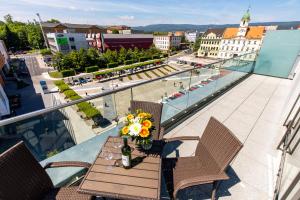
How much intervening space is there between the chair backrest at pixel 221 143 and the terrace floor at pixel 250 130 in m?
0.76

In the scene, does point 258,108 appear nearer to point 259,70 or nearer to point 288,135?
point 288,135

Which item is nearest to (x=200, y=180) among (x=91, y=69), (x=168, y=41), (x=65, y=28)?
(x=91, y=69)

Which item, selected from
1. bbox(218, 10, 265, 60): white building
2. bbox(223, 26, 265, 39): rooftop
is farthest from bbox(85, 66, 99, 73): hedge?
bbox(223, 26, 265, 39): rooftop

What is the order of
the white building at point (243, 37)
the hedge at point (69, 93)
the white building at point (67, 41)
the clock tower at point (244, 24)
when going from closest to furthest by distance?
the hedge at point (69, 93)
the white building at point (67, 41)
the white building at point (243, 37)
the clock tower at point (244, 24)

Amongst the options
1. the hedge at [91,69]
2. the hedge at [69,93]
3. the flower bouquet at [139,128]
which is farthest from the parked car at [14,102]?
the flower bouquet at [139,128]

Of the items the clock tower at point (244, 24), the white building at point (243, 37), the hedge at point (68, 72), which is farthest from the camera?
the clock tower at point (244, 24)

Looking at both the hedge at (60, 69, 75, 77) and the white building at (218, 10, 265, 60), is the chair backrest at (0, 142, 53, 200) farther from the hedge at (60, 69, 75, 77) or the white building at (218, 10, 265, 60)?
the white building at (218, 10, 265, 60)

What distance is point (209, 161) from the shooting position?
192cm

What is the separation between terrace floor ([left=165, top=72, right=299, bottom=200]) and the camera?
2273mm

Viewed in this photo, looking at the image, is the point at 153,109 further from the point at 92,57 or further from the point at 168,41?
the point at 168,41

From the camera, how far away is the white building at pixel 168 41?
2559 inches

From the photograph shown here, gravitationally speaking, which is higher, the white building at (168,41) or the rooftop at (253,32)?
the rooftop at (253,32)

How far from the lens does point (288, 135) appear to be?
284 cm

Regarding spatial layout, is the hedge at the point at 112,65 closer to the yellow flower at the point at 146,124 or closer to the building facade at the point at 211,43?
the building facade at the point at 211,43
